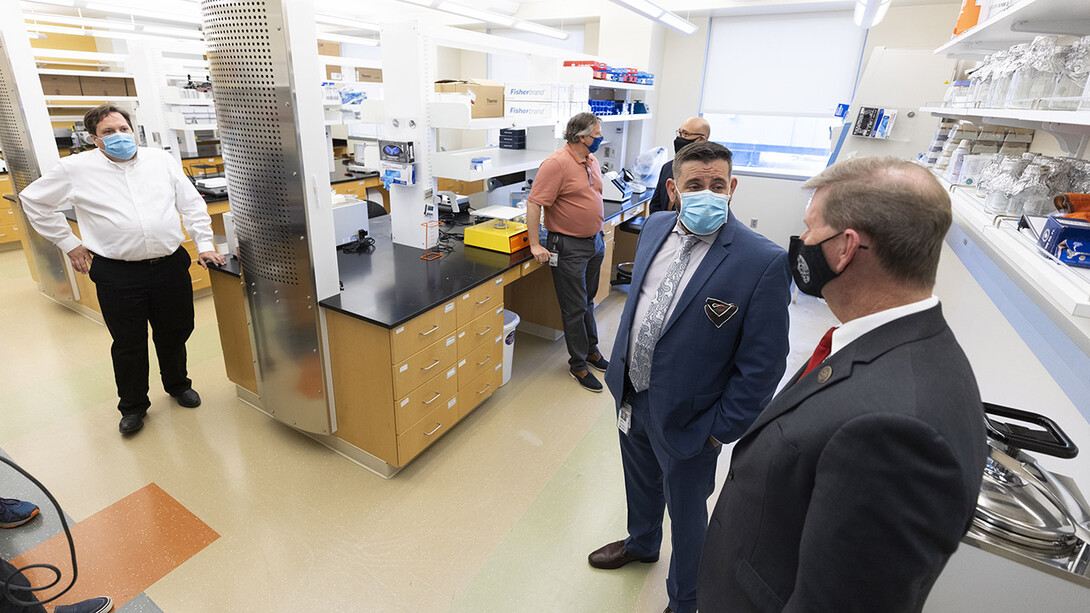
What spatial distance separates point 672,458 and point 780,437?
80 cm

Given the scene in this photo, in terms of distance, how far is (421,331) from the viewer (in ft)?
8.07

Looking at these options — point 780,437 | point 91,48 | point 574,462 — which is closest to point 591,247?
point 574,462

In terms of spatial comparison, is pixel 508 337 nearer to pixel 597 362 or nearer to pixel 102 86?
pixel 597 362

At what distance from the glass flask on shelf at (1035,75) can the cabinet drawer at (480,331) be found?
2357 mm

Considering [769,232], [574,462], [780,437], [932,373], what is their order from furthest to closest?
1. [769,232]
2. [574,462]
3. [780,437]
4. [932,373]

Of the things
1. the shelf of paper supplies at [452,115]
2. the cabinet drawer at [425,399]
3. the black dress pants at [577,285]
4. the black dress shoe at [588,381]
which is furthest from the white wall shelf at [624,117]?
the cabinet drawer at [425,399]

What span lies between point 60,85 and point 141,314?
20.8 feet

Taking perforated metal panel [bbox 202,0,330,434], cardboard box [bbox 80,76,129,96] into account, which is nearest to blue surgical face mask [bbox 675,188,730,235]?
perforated metal panel [bbox 202,0,330,434]

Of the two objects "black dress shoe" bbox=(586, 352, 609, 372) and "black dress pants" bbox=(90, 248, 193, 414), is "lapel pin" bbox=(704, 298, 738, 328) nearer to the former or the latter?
"black dress shoe" bbox=(586, 352, 609, 372)

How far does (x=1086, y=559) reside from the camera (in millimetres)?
1136

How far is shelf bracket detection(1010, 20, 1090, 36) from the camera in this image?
1.53 meters

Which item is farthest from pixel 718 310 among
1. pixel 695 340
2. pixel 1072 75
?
pixel 1072 75

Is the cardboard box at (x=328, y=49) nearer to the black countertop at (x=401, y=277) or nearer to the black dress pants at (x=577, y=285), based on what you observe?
the black countertop at (x=401, y=277)

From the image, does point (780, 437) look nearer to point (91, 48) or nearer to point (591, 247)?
point (591, 247)
